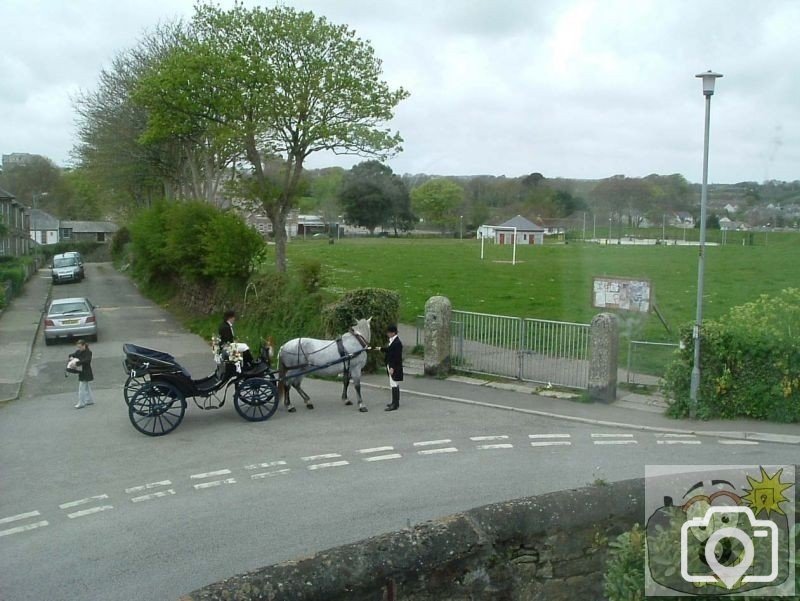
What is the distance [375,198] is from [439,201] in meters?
7.20

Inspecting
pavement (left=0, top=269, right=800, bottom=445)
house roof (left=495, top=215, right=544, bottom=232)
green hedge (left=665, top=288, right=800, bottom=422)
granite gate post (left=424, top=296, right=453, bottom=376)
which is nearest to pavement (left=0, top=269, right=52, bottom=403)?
pavement (left=0, top=269, right=800, bottom=445)

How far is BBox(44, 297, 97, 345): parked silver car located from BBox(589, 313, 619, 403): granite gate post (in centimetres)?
1726

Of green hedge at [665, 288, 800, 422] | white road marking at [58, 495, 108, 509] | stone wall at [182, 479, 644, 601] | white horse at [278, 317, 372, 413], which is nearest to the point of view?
stone wall at [182, 479, 644, 601]

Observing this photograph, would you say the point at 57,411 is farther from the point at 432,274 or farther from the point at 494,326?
the point at 432,274

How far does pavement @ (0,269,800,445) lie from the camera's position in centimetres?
1441

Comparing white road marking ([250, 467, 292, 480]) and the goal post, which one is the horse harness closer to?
white road marking ([250, 467, 292, 480])

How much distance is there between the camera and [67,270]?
51031mm

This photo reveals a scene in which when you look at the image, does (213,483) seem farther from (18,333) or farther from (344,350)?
(18,333)

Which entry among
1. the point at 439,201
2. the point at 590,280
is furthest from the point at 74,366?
the point at 439,201

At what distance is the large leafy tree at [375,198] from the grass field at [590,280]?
42.4 m

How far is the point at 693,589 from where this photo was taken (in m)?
4.47

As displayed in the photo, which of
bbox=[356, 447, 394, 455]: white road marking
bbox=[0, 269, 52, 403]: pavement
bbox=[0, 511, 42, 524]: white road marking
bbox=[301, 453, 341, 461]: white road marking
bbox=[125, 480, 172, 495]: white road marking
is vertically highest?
bbox=[356, 447, 394, 455]: white road marking

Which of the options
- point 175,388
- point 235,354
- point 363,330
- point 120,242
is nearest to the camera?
point 175,388

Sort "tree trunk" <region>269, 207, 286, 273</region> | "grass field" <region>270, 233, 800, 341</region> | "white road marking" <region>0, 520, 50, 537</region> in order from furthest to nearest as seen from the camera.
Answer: "tree trunk" <region>269, 207, 286, 273</region>, "grass field" <region>270, 233, 800, 341</region>, "white road marking" <region>0, 520, 50, 537</region>
